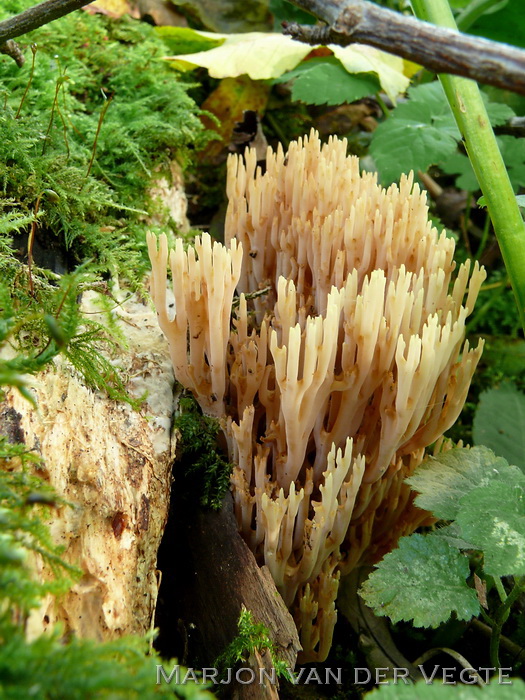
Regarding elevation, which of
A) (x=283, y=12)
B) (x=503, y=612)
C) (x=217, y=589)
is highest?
(x=283, y=12)

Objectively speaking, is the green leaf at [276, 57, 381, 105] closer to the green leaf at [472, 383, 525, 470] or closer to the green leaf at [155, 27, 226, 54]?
the green leaf at [155, 27, 226, 54]

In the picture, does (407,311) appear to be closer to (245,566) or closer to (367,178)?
(367,178)

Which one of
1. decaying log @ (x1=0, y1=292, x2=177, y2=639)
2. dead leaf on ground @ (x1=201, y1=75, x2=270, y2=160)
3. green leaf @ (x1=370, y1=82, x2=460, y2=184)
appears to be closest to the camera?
decaying log @ (x1=0, y1=292, x2=177, y2=639)

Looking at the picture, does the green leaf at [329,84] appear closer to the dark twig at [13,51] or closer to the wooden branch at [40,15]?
the dark twig at [13,51]

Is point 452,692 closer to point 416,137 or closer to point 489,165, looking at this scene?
point 489,165

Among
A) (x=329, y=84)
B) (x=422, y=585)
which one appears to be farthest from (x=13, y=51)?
(x=422, y=585)

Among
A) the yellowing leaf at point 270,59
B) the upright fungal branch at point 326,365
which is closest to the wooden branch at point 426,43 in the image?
the upright fungal branch at point 326,365

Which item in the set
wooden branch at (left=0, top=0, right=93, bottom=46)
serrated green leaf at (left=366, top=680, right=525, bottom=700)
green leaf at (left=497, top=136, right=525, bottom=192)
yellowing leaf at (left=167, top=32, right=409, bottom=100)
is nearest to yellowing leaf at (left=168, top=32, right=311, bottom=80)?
yellowing leaf at (left=167, top=32, right=409, bottom=100)
